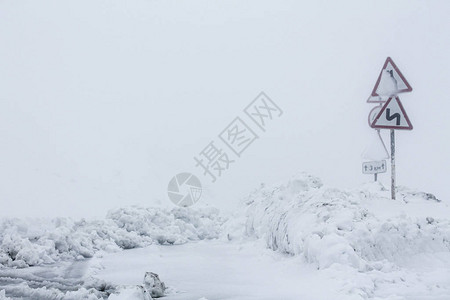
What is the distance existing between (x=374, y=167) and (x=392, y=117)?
449 cm

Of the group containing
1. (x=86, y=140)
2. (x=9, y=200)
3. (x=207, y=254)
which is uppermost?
(x=86, y=140)

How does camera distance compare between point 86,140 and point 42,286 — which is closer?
point 42,286

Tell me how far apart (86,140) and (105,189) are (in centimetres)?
426

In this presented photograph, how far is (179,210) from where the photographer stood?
12.4 m

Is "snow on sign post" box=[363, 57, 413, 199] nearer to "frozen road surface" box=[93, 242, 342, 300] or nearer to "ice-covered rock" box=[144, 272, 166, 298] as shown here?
"frozen road surface" box=[93, 242, 342, 300]

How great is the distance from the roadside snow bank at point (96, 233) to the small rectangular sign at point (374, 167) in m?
3.98

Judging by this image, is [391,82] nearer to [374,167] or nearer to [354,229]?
[354,229]

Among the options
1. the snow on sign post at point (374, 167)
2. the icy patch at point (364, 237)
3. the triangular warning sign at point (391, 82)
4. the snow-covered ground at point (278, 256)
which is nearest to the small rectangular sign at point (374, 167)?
the snow on sign post at point (374, 167)

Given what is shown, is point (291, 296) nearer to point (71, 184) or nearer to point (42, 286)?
point (42, 286)

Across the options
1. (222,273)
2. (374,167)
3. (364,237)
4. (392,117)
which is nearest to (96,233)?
(222,273)

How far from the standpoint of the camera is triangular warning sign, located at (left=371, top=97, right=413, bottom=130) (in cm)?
774

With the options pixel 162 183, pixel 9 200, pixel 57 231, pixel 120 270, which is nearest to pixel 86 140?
pixel 162 183

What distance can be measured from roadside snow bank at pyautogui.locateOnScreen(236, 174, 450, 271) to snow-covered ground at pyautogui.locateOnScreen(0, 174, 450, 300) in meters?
0.01

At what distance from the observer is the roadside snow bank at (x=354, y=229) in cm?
548
